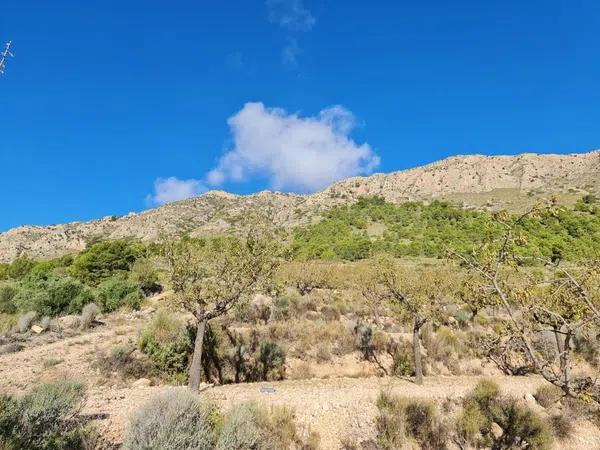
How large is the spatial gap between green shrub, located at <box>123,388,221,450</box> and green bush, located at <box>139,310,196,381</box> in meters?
8.47

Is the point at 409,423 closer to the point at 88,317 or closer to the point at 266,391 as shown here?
the point at 266,391

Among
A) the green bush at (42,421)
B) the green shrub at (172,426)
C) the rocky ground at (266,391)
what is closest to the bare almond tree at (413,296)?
the rocky ground at (266,391)

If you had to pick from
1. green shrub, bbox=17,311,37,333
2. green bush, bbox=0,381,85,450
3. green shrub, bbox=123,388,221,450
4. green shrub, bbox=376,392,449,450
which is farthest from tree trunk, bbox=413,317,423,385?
green shrub, bbox=17,311,37,333

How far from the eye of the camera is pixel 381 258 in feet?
73.5

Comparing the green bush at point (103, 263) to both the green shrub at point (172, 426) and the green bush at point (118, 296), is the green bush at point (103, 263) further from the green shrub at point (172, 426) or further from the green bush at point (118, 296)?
the green shrub at point (172, 426)

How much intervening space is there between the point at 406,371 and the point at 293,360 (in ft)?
18.9

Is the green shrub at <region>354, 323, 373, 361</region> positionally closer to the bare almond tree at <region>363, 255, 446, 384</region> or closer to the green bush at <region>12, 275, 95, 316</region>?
the bare almond tree at <region>363, 255, 446, 384</region>

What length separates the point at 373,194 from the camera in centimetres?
11031

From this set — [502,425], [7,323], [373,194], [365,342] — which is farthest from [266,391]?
[373,194]

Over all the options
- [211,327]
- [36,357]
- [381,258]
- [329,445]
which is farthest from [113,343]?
[381,258]

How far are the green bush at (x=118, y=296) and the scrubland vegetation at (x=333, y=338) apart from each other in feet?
0.36

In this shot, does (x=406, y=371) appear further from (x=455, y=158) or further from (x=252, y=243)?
(x=455, y=158)

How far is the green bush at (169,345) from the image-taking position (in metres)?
17.8

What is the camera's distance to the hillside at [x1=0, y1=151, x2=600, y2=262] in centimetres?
8875
